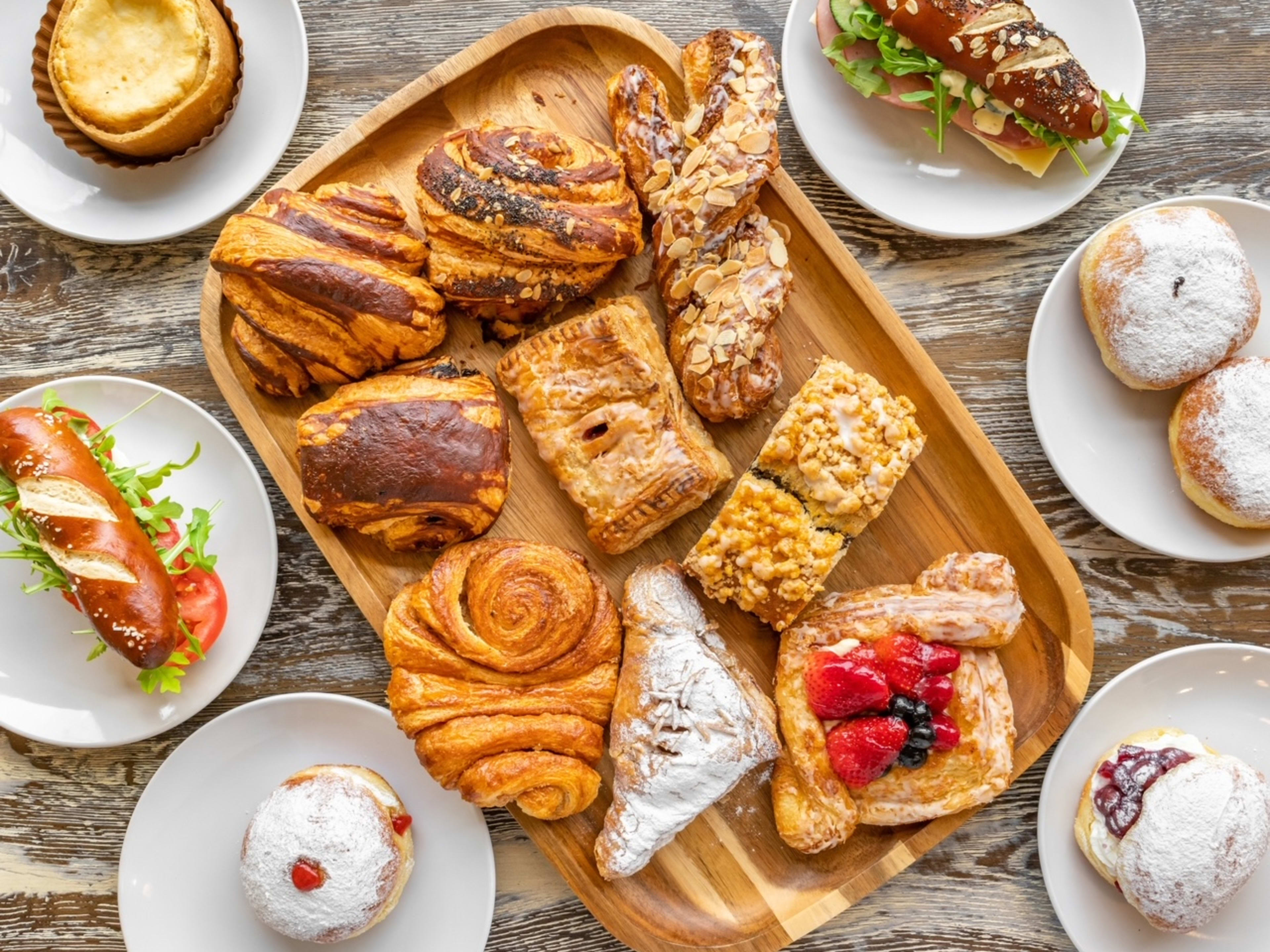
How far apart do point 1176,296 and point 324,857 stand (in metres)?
3.23

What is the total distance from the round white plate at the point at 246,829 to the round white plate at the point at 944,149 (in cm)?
249

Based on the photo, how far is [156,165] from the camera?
10.8ft

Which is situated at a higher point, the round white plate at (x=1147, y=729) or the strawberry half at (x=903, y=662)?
the strawberry half at (x=903, y=662)

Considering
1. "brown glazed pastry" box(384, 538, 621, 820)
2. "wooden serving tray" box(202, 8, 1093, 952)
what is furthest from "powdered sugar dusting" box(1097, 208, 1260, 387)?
"brown glazed pastry" box(384, 538, 621, 820)

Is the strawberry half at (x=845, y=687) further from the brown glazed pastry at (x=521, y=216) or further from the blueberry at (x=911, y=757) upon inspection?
the brown glazed pastry at (x=521, y=216)

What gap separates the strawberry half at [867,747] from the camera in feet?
9.76

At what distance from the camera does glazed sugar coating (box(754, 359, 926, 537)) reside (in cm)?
298

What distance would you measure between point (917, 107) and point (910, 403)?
110 centimetres

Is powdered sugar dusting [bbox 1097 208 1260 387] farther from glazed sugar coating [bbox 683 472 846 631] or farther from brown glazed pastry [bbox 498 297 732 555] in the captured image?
brown glazed pastry [bbox 498 297 732 555]

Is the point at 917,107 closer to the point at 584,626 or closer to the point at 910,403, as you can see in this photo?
the point at 910,403

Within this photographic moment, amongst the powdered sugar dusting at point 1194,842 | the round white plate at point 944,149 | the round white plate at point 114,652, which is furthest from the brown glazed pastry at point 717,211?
the powdered sugar dusting at point 1194,842

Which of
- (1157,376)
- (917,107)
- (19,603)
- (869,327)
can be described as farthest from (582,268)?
(19,603)

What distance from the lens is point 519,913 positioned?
342cm

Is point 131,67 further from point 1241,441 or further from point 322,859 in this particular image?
point 1241,441
